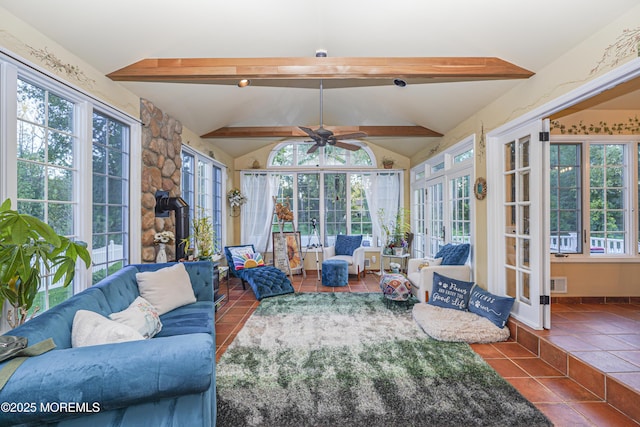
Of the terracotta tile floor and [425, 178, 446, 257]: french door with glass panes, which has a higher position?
[425, 178, 446, 257]: french door with glass panes

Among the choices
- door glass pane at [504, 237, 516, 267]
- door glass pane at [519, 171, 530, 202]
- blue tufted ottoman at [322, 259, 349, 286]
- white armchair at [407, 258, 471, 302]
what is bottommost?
blue tufted ottoman at [322, 259, 349, 286]

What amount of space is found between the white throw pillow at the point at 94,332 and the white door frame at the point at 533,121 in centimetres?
334

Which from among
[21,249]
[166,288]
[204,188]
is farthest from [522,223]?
[204,188]

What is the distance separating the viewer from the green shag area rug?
1936 mm

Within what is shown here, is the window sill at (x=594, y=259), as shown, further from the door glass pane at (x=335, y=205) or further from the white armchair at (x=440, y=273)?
the door glass pane at (x=335, y=205)

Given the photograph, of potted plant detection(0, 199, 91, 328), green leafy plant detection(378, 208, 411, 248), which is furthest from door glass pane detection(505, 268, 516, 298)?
potted plant detection(0, 199, 91, 328)

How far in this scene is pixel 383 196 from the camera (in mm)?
6715

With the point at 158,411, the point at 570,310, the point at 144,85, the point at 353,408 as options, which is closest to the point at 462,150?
the point at 570,310

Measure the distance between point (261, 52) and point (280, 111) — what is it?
189 cm

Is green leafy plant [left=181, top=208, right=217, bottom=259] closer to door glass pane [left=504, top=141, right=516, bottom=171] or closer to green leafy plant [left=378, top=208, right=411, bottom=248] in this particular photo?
green leafy plant [left=378, top=208, right=411, bottom=248]

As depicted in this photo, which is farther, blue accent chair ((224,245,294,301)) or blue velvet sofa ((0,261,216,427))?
blue accent chair ((224,245,294,301))

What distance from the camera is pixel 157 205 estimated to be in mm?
3602

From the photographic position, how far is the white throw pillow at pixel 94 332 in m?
1.61

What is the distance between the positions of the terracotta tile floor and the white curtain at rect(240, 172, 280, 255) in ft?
9.47
